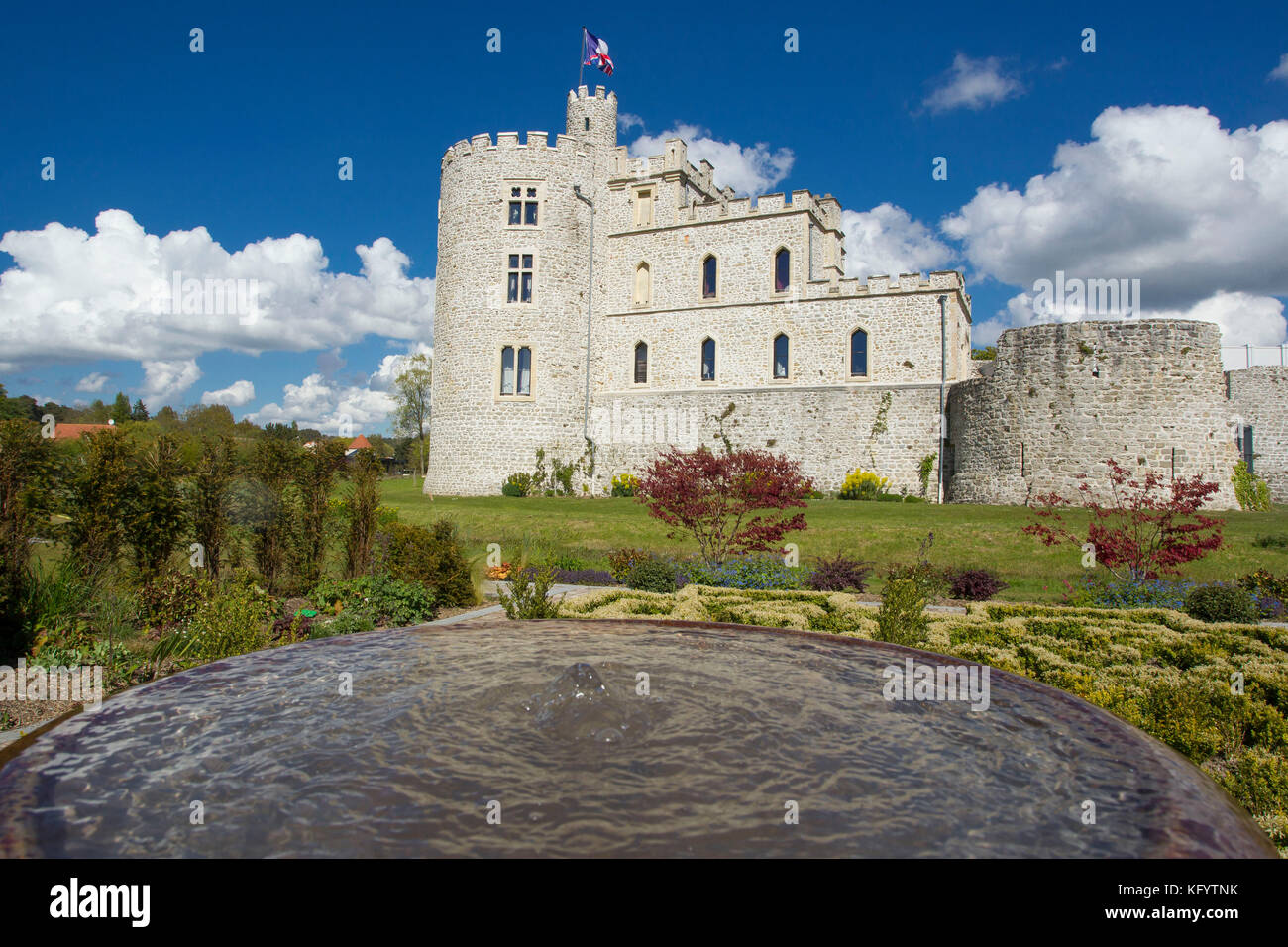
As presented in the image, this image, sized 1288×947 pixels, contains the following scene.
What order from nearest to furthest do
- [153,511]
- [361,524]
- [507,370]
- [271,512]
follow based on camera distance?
[153,511] → [271,512] → [361,524] → [507,370]

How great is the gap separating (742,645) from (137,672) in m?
5.65

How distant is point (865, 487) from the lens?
28.4 m

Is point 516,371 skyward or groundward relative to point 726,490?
skyward

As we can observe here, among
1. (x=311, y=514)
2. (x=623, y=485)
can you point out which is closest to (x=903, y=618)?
(x=311, y=514)

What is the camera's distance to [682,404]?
1271 inches

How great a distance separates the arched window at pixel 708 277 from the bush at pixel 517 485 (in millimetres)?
10968

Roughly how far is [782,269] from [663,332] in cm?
565

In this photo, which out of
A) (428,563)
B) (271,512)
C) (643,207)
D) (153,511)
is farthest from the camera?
(643,207)

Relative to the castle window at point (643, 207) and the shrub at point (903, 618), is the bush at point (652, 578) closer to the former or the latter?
the shrub at point (903, 618)

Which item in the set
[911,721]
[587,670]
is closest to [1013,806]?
[911,721]

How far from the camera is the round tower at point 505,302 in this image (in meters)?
31.2

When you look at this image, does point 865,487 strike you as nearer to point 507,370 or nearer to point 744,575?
point 507,370

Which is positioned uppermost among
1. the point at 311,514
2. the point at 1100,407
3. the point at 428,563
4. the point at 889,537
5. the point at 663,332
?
the point at 663,332
